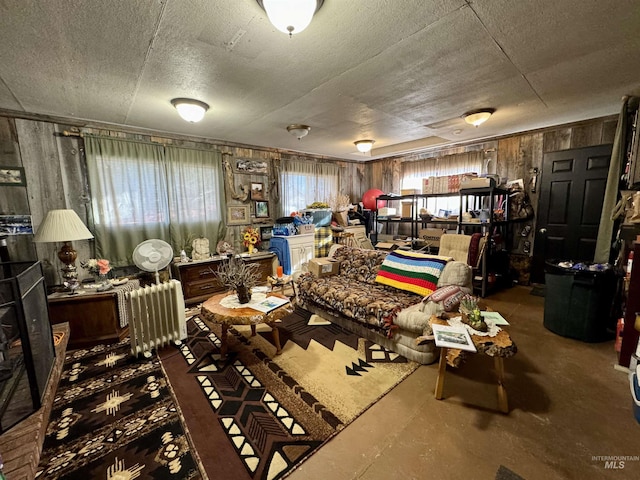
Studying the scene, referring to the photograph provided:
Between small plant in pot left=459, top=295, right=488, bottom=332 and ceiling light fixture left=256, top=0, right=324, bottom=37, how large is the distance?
78.0 inches

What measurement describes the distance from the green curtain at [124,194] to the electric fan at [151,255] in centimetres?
91

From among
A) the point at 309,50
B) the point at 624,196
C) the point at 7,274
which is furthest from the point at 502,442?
the point at 7,274

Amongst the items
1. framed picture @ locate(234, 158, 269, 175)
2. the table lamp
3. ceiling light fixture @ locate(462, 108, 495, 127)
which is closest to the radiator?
the table lamp

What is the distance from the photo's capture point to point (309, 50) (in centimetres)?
177

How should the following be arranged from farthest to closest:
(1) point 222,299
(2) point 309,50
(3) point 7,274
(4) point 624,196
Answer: (4) point 624,196, (1) point 222,299, (3) point 7,274, (2) point 309,50

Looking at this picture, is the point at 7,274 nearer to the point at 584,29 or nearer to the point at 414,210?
the point at 584,29

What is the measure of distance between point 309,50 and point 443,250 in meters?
3.28

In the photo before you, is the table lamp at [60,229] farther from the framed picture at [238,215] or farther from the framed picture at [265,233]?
the framed picture at [265,233]

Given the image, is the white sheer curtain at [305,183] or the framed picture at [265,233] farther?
the white sheer curtain at [305,183]

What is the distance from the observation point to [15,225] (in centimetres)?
283

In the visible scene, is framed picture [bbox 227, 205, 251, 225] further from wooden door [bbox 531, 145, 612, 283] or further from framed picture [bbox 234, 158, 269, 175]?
wooden door [bbox 531, 145, 612, 283]

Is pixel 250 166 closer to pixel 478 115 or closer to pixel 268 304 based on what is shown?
pixel 268 304

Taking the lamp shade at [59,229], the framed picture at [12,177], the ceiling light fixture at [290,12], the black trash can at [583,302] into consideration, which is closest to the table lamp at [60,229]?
the lamp shade at [59,229]

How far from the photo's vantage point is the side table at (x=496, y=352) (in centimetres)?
155
